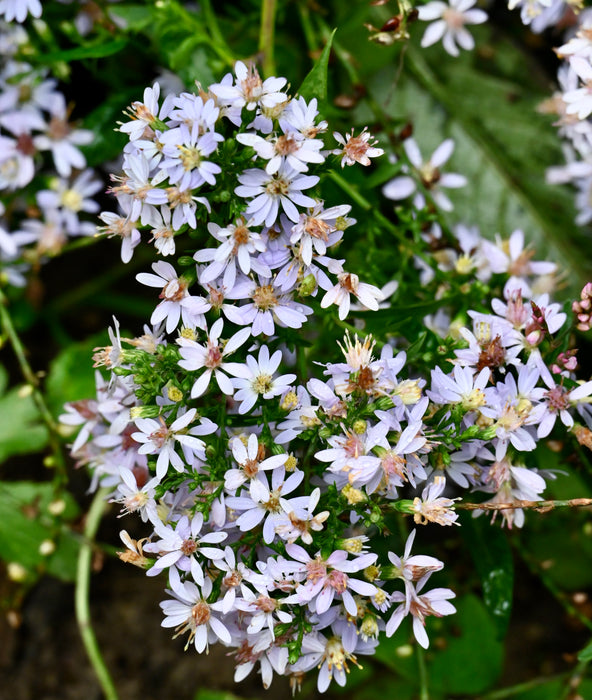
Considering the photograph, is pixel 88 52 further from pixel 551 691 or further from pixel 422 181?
pixel 551 691

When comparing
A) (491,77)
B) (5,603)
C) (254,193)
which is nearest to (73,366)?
(5,603)

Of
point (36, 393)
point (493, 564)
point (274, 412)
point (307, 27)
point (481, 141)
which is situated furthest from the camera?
point (481, 141)

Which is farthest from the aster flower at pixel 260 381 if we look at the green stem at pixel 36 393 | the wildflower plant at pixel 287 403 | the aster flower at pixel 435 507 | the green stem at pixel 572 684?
the green stem at pixel 572 684

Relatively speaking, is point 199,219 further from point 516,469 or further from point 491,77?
point 491,77

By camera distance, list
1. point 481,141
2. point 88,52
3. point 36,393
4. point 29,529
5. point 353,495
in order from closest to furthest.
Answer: point 353,495
point 88,52
point 36,393
point 29,529
point 481,141

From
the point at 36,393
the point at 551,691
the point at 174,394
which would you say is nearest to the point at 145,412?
the point at 174,394

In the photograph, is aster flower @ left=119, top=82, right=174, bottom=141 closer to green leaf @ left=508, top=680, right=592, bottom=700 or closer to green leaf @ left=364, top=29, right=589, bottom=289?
green leaf @ left=364, top=29, right=589, bottom=289

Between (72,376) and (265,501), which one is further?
(72,376)
